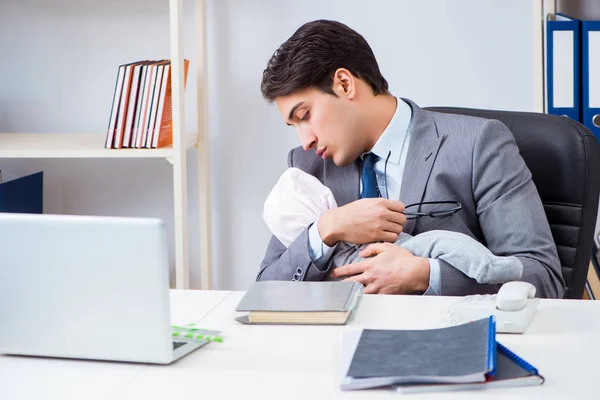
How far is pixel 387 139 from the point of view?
1819 mm

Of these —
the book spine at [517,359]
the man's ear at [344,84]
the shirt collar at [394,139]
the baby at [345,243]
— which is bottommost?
the book spine at [517,359]

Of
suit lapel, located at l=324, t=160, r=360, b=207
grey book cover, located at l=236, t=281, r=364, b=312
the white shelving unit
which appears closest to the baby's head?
suit lapel, located at l=324, t=160, r=360, b=207

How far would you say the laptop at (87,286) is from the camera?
104 centimetres

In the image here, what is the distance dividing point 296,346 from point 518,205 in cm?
68

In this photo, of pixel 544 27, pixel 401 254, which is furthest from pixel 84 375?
pixel 544 27

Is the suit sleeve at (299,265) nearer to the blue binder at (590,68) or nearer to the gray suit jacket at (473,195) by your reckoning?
the gray suit jacket at (473,195)

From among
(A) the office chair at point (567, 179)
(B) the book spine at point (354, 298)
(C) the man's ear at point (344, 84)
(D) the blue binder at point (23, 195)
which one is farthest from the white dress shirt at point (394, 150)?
(D) the blue binder at point (23, 195)

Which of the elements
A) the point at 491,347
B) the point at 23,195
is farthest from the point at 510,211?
the point at 23,195

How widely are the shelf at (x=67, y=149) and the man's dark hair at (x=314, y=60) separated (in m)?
0.79

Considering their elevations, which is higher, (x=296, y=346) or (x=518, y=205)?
(x=518, y=205)

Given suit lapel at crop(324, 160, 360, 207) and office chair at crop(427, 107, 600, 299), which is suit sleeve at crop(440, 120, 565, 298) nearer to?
office chair at crop(427, 107, 600, 299)

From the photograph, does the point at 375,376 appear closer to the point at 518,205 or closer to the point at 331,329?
the point at 331,329

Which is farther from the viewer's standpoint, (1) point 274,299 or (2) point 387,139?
(2) point 387,139

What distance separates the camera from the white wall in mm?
2752
